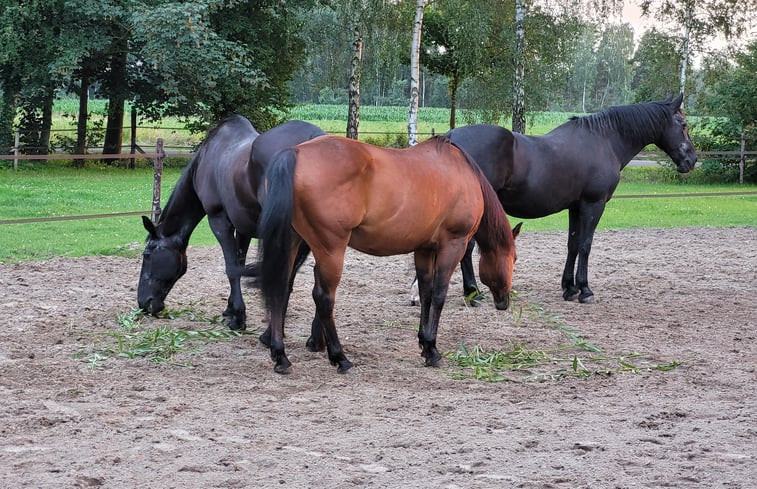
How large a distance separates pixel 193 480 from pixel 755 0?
2216 centimetres

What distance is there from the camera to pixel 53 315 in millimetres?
6875

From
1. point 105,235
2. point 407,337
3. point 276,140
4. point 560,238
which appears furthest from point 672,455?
point 105,235

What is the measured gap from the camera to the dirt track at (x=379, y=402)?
3.68 meters

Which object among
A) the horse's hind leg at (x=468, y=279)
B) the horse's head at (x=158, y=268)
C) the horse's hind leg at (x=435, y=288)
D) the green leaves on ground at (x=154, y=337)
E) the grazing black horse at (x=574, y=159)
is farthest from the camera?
the horse's hind leg at (x=468, y=279)

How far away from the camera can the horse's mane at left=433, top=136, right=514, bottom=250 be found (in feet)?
19.1

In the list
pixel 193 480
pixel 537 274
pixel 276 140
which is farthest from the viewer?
pixel 537 274

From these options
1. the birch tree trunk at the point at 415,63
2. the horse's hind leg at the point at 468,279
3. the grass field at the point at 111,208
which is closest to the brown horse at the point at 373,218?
the horse's hind leg at the point at 468,279

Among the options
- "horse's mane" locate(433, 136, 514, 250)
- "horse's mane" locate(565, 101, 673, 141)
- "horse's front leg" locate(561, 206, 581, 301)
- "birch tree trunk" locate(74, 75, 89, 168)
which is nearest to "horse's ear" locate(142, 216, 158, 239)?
"horse's mane" locate(433, 136, 514, 250)

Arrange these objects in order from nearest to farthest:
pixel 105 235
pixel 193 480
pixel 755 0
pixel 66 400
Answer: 1. pixel 193 480
2. pixel 66 400
3. pixel 105 235
4. pixel 755 0

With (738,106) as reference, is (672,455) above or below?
below

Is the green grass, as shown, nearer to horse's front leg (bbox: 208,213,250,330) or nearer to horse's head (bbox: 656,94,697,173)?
horse's front leg (bbox: 208,213,250,330)

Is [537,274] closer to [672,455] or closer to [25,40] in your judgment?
[672,455]

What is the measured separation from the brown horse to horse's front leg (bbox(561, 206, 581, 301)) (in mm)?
2226

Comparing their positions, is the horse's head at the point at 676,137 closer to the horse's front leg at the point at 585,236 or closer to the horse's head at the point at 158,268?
the horse's front leg at the point at 585,236
